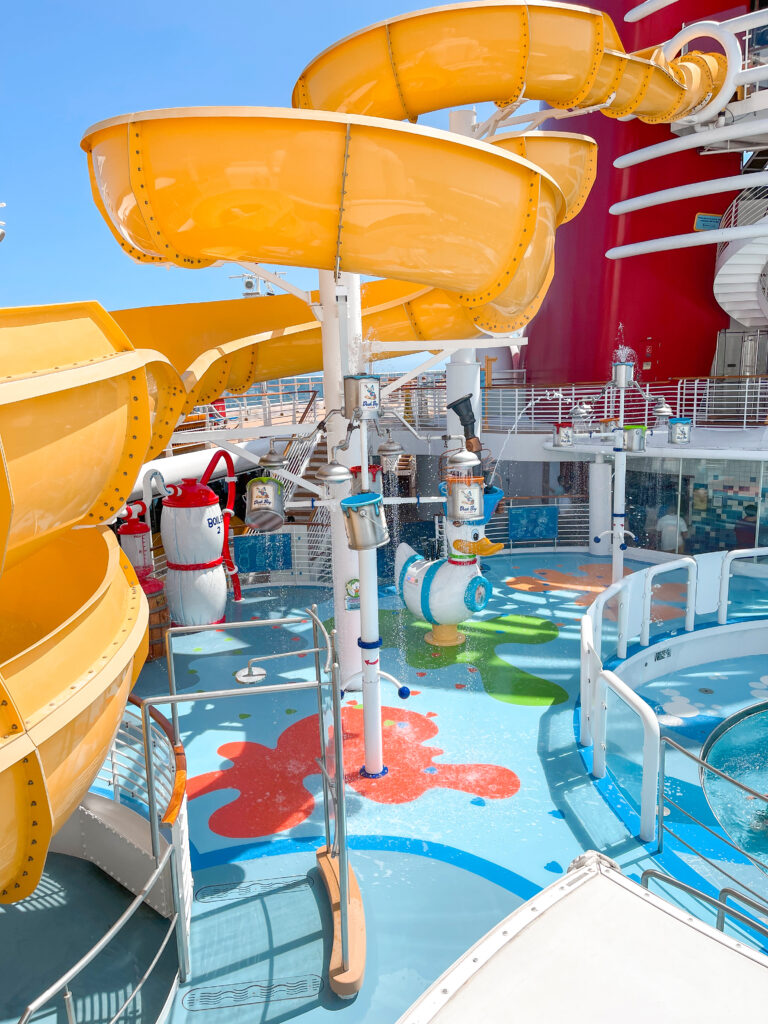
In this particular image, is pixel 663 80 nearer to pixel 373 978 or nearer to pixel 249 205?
pixel 249 205

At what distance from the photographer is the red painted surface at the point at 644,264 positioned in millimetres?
15227

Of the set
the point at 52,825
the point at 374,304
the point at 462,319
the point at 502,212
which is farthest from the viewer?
the point at 374,304

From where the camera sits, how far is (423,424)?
57.6 feet

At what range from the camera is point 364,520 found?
5.16 m

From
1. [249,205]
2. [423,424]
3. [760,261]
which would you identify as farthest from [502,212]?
[423,424]

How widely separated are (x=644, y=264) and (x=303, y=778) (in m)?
14.0

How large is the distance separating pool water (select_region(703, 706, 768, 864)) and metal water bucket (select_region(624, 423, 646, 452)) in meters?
3.80

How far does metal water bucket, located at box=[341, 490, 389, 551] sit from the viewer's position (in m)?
5.14

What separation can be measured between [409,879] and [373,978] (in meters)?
0.87

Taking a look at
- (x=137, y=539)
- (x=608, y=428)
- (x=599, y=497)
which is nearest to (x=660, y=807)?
(x=137, y=539)

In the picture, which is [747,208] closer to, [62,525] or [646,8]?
[646,8]

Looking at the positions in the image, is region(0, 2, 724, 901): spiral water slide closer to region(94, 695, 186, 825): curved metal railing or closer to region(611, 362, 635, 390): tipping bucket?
region(94, 695, 186, 825): curved metal railing

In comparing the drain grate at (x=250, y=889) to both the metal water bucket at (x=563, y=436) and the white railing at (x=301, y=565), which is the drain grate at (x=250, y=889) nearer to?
the white railing at (x=301, y=565)

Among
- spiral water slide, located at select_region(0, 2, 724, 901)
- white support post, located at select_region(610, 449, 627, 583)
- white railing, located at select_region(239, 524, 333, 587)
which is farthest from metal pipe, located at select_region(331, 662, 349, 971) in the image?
white railing, located at select_region(239, 524, 333, 587)
